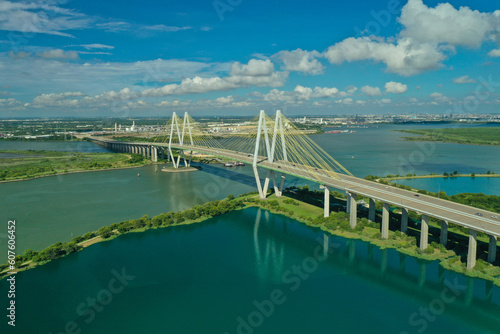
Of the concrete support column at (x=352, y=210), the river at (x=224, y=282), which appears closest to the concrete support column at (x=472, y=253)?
the river at (x=224, y=282)

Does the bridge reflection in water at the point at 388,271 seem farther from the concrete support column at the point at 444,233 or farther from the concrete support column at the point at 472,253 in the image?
the concrete support column at the point at 444,233

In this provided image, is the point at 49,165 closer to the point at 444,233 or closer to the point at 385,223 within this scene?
the point at 385,223

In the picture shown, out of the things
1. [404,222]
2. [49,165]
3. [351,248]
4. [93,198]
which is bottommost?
[351,248]

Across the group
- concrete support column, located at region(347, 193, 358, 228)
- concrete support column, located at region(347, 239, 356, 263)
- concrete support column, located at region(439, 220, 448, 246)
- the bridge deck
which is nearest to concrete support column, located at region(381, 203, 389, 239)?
the bridge deck

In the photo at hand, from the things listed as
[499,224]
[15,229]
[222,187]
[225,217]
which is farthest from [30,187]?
[499,224]

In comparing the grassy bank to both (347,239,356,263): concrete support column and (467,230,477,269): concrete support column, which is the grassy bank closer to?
(467,230,477,269): concrete support column

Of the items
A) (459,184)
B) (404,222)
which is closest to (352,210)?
(404,222)
